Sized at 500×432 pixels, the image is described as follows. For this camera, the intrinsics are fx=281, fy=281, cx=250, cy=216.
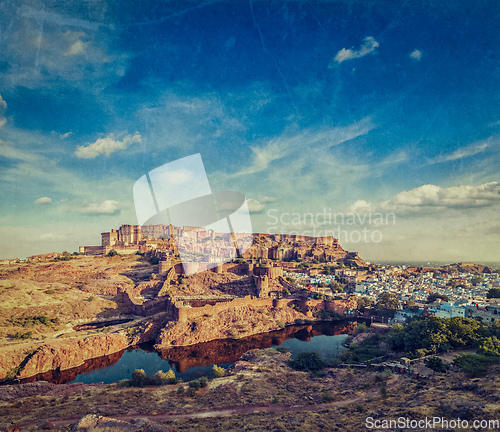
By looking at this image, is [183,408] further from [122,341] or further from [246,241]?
[246,241]

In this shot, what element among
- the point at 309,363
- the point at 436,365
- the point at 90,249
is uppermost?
the point at 90,249

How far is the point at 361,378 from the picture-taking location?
11.5 metres

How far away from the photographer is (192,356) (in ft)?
54.7

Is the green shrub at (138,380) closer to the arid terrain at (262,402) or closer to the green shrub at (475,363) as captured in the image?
the arid terrain at (262,402)

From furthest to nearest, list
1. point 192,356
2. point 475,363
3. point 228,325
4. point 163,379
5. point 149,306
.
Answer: point 149,306 < point 228,325 < point 192,356 < point 163,379 < point 475,363

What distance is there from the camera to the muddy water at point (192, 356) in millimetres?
13945

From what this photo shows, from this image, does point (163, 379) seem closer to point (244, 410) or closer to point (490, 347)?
point (244, 410)

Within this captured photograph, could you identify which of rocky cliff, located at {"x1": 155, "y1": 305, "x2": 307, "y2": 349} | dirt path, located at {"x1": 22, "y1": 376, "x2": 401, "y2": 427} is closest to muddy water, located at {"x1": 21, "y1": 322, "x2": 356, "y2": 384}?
rocky cliff, located at {"x1": 155, "y1": 305, "x2": 307, "y2": 349}

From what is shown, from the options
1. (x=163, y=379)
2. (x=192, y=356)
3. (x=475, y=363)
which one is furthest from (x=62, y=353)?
(x=475, y=363)

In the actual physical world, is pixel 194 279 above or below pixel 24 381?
above

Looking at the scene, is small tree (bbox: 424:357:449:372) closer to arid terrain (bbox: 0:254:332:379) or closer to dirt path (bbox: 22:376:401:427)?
dirt path (bbox: 22:376:401:427)

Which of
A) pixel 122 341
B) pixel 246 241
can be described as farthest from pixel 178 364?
pixel 246 241

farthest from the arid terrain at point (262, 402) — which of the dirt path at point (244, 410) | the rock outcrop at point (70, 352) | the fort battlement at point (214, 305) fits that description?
the fort battlement at point (214, 305)

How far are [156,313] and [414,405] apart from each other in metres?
18.0
